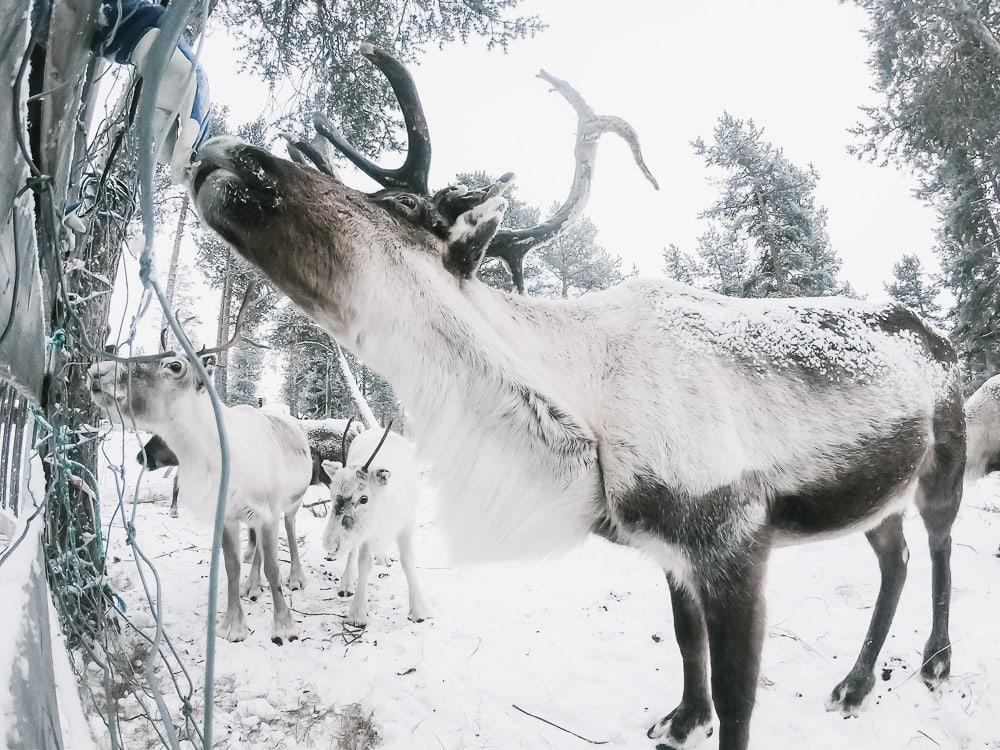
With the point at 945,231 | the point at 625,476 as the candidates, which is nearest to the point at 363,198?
the point at 625,476

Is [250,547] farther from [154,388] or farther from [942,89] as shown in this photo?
[942,89]

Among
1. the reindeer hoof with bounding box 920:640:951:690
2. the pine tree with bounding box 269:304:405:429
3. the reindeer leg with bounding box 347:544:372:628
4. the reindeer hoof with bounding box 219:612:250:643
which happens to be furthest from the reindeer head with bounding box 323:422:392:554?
the pine tree with bounding box 269:304:405:429

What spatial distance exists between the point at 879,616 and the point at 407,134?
3868mm

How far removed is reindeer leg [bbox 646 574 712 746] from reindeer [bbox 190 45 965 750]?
660mm

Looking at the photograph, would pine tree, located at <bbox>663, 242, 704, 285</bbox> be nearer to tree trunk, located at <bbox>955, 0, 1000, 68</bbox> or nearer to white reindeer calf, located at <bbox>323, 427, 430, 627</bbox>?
tree trunk, located at <bbox>955, 0, 1000, 68</bbox>

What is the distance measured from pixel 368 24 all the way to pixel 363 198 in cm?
401

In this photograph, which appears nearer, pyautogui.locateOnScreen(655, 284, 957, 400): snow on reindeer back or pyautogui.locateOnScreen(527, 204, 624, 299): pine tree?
pyautogui.locateOnScreen(655, 284, 957, 400): snow on reindeer back

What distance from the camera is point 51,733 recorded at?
117 cm

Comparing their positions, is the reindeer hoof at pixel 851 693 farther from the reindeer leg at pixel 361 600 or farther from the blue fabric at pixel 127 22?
the blue fabric at pixel 127 22

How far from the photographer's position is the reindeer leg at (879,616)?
10.3 ft

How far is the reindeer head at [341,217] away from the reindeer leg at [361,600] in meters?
3.25

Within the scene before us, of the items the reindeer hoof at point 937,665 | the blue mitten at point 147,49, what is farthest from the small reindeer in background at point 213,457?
the reindeer hoof at point 937,665

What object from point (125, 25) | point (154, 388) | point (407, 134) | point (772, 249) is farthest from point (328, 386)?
point (125, 25)

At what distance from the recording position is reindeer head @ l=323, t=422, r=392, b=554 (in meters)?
4.56
